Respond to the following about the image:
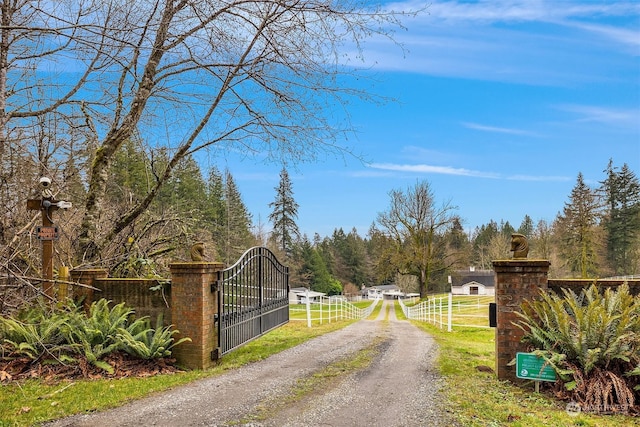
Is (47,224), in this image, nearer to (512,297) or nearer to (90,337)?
(90,337)

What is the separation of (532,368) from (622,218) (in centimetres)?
4235

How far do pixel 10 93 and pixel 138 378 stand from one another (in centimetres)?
421

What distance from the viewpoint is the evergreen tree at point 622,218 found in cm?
3738

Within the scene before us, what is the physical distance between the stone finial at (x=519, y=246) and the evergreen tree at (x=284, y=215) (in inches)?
1773

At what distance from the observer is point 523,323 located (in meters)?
5.11

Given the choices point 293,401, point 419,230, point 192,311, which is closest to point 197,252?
point 192,311

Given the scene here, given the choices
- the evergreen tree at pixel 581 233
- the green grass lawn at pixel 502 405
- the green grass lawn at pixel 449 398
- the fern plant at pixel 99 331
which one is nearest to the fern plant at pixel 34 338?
the fern plant at pixel 99 331

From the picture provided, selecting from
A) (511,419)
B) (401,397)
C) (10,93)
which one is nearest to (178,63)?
(10,93)

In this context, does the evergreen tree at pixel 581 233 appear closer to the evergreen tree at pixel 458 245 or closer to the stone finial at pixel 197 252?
the evergreen tree at pixel 458 245

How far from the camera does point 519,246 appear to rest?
5.45 metres

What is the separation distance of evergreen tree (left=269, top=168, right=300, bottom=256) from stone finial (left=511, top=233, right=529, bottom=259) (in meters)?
45.0

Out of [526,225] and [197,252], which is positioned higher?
[526,225]

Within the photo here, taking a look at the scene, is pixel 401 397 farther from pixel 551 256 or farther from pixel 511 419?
pixel 551 256

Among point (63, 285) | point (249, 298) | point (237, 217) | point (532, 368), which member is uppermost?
point (237, 217)
